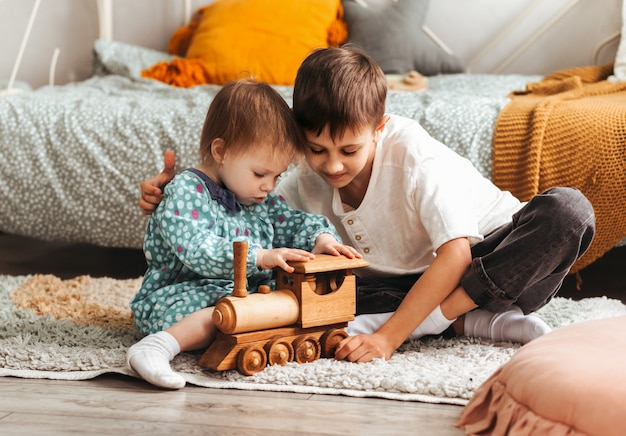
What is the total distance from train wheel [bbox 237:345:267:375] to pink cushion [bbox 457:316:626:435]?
Answer: 0.31 meters

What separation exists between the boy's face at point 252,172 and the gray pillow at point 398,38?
139cm

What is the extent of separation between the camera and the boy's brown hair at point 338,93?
1203 millimetres

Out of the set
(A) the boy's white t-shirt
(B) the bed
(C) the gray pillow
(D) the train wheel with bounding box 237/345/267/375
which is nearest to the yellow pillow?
(C) the gray pillow

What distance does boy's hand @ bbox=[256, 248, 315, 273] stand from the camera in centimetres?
115

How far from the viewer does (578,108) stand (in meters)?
1.61

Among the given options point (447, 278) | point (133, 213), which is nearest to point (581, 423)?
point (447, 278)

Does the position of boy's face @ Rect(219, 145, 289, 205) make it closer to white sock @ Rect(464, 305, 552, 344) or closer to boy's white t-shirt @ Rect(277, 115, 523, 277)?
boy's white t-shirt @ Rect(277, 115, 523, 277)

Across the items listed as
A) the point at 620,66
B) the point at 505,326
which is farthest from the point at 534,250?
the point at 620,66

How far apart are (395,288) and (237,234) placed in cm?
31

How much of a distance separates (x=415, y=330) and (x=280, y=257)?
28 cm

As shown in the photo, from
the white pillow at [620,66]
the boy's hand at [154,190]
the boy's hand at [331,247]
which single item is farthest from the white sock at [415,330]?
the white pillow at [620,66]

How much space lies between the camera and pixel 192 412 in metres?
0.99

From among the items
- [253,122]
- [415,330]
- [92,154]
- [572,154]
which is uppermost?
[253,122]

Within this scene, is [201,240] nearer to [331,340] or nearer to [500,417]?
[331,340]
